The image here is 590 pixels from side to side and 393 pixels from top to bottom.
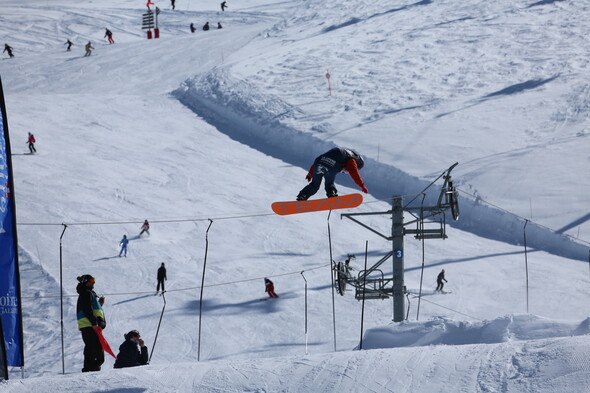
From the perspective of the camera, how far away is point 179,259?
2469cm

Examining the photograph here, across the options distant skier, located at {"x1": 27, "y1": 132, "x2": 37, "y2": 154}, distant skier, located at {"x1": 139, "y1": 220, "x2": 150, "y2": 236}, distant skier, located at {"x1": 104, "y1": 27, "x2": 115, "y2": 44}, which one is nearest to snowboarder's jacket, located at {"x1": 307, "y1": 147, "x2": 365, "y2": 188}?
distant skier, located at {"x1": 139, "y1": 220, "x2": 150, "y2": 236}

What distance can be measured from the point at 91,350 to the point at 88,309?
76 cm

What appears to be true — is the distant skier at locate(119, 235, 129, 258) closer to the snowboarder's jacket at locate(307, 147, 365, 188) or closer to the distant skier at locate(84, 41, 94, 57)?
the snowboarder's jacket at locate(307, 147, 365, 188)

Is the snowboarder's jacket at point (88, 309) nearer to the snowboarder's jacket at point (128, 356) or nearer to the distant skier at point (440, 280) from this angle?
the snowboarder's jacket at point (128, 356)

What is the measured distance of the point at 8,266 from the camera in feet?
33.0

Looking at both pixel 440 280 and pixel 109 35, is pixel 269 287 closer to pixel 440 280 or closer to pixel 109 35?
pixel 440 280

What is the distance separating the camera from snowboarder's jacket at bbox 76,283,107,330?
993 centimetres

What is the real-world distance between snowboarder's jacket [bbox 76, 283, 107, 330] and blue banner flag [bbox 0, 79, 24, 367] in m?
0.75

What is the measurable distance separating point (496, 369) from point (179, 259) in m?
16.6

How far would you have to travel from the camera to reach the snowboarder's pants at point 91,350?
33.6 feet

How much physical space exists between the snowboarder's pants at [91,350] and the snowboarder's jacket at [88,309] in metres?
0.18

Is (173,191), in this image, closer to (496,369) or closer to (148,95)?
(148,95)

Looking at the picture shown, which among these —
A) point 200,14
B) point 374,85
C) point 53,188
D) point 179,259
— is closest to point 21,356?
point 179,259

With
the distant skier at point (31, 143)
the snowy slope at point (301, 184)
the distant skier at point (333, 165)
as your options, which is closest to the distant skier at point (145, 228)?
the snowy slope at point (301, 184)
